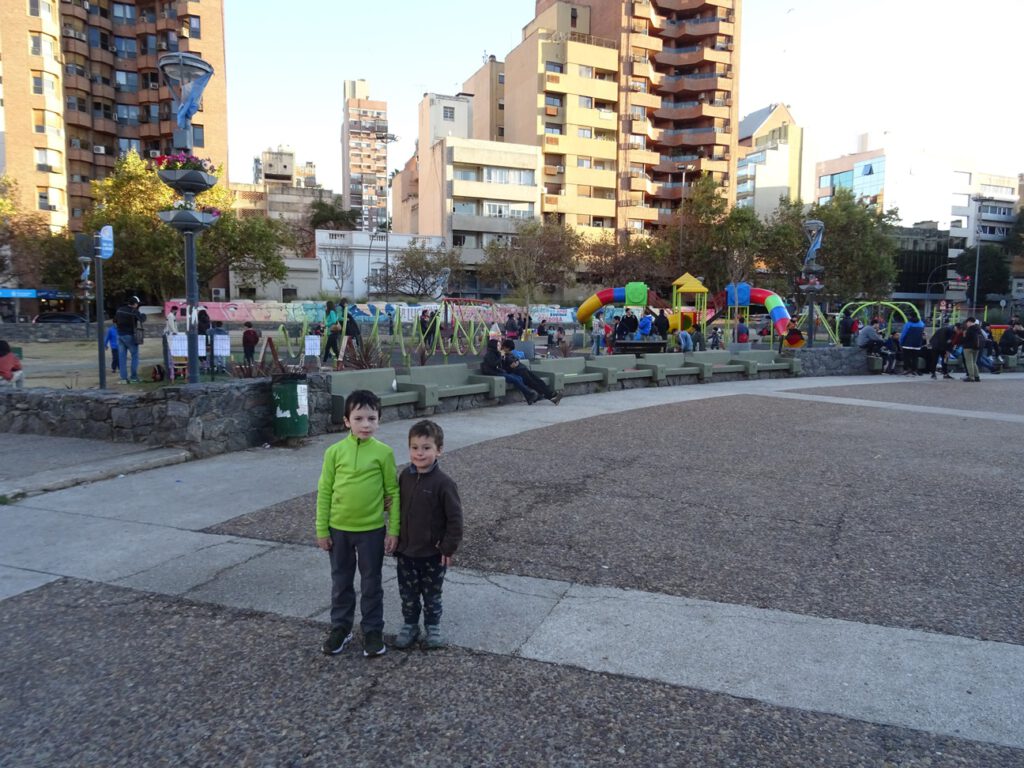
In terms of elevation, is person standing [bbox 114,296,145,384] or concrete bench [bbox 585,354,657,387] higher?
person standing [bbox 114,296,145,384]

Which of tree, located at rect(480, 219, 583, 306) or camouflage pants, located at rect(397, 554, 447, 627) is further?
tree, located at rect(480, 219, 583, 306)

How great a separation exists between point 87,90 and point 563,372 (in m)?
60.7

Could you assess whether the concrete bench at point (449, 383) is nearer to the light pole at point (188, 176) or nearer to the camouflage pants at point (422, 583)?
the light pole at point (188, 176)

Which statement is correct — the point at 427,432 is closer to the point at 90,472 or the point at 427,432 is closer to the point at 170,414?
the point at 90,472

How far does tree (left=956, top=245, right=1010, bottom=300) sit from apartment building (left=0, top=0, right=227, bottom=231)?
76630 mm

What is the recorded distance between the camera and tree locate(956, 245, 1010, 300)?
7912 cm

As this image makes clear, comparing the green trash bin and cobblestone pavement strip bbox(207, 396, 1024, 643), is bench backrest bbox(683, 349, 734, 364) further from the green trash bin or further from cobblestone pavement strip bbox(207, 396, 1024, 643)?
the green trash bin

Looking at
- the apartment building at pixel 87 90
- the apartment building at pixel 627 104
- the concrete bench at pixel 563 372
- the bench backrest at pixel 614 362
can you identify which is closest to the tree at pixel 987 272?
the apartment building at pixel 627 104

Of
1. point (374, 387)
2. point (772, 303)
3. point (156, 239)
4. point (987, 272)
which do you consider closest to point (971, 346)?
point (772, 303)

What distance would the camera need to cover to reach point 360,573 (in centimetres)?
373

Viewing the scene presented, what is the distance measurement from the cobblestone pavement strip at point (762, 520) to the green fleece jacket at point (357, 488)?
1.54 metres

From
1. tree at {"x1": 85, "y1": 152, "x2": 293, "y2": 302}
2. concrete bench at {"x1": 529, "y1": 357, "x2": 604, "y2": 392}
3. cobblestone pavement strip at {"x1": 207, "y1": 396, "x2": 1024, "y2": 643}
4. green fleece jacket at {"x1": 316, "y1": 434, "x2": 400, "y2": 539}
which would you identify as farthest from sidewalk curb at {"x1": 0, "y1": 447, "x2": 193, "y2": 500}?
tree at {"x1": 85, "y1": 152, "x2": 293, "y2": 302}

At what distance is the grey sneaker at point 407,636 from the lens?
12.5 feet

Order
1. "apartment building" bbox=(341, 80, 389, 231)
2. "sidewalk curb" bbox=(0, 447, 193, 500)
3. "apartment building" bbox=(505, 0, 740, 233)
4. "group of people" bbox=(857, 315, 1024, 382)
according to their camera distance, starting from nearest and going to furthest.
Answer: "sidewalk curb" bbox=(0, 447, 193, 500) < "group of people" bbox=(857, 315, 1024, 382) < "apartment building" bbox=(505, 0, 740, 233) < "apartment building" bbox=(341, 80, 389, 231)
